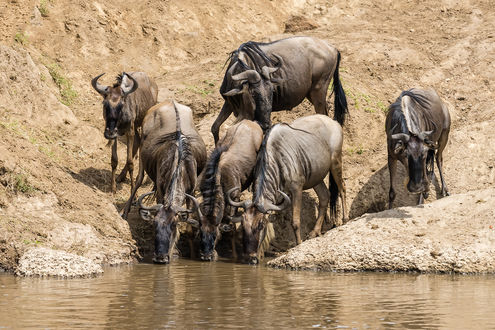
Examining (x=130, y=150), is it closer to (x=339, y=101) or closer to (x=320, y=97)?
(x=320, y=97)

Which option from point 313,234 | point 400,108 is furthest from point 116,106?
point 400,108

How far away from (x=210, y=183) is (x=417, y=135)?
331 centimetres

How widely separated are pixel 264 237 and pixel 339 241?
4.10 ft

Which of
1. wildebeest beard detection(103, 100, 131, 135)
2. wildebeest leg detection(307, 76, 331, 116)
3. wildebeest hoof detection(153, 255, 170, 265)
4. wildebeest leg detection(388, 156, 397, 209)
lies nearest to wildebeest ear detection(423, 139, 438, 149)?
wildebeest leg detection(388, 156, 397, 209)

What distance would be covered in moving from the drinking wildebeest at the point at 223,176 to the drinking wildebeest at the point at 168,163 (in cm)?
32

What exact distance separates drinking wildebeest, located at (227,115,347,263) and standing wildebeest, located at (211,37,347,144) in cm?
96

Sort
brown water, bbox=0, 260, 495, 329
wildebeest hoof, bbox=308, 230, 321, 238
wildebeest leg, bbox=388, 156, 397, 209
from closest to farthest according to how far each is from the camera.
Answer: brown water, bbox=0, 260, 495, 329 < wildebeest hoof, bbox=308, 230, 321, 238 < wildebeest leg, bbox=388, 156, 397, 209

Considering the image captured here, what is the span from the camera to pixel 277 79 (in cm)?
1549

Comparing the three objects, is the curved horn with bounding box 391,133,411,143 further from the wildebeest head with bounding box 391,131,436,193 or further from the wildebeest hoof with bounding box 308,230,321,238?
the wildebeest hoof with bounding box 308,230,321,238

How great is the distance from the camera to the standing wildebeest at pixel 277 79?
1510 cm

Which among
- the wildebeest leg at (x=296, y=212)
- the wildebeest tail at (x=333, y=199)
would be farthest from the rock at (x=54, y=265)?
the wildebeest tail at (x=333, y=199)

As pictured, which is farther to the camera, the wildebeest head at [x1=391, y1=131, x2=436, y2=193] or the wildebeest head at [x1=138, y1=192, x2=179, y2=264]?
the wildebeest head at [x1=391, y1=131, x2=436, y2=193]

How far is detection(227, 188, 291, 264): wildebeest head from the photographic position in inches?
504

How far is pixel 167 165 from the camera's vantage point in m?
13.7
